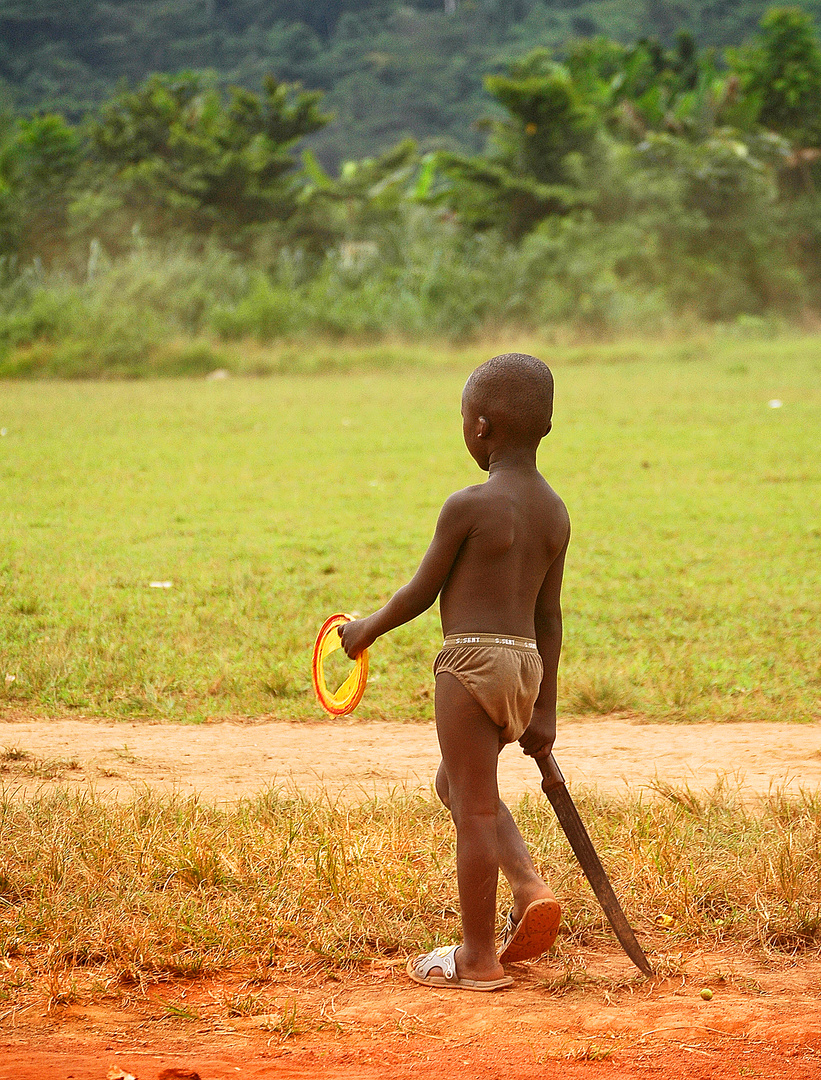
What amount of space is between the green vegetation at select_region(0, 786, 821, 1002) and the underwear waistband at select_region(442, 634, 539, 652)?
834 millimetres

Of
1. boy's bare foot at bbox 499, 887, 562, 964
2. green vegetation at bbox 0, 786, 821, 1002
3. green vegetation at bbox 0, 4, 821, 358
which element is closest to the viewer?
boy's bare foot at bbox 499, 887, 562, 964

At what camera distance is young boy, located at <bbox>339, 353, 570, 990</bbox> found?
286 cm

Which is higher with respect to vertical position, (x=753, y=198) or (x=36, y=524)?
(x=753, y=198)

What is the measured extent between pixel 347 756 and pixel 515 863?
185 centimetres

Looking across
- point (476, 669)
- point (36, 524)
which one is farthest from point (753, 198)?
point (476, 669)

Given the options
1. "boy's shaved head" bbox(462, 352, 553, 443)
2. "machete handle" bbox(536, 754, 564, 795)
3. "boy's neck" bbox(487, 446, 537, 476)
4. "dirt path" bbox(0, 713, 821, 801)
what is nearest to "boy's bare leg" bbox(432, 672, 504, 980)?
"machete handle" bbox(536, 754, 564, 795)

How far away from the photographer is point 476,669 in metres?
2.86

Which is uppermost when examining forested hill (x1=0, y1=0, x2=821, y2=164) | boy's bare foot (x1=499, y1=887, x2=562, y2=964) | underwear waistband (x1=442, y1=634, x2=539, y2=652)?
forested hill (x1=0, y1=0, x2=821, y2=164)

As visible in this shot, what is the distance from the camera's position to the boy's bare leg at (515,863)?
2.87 meters

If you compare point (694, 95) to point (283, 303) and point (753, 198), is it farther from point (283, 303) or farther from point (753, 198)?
point (283, 303)

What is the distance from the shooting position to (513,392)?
289 cm

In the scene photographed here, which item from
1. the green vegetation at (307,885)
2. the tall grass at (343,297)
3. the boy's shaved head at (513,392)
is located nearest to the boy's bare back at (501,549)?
the boy's shaved head at (513,392)

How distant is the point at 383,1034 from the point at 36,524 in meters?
6.23

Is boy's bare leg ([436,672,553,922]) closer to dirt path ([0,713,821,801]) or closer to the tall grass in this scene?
dirt path ([0,713,821,801])
